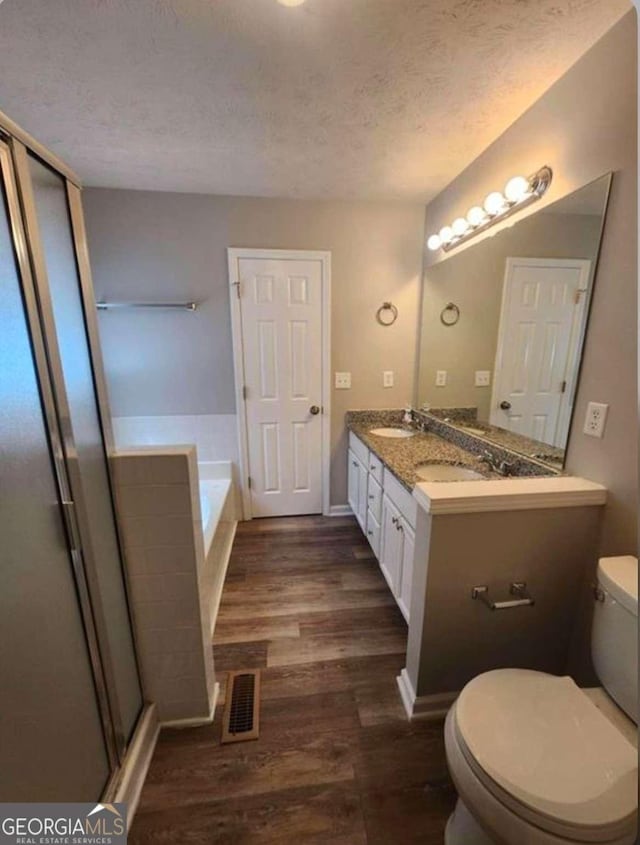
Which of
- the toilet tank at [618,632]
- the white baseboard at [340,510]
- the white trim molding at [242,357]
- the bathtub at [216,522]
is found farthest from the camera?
the white baseboard at [340,510]

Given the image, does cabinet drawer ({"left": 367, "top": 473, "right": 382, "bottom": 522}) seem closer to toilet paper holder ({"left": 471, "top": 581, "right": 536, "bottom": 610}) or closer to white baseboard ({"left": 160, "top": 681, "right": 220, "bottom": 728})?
toilet paper holder ({"left": 471, "top": 581, "right": 536, "bottom": 610})

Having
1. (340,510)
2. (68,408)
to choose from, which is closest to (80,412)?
(68,408)

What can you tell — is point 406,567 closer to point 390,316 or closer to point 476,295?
point 476,295

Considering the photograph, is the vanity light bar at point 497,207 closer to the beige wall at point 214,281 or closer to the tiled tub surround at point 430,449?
the beige wall at point 214,281

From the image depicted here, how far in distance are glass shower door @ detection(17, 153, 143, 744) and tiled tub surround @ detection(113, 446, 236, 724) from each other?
5 cm

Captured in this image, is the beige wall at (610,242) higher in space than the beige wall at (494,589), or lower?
higher

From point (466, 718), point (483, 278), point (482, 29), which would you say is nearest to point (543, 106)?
point (482, 29)

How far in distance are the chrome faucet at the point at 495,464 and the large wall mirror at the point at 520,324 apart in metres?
0.09

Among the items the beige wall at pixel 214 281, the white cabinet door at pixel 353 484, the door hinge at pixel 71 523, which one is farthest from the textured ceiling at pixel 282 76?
the white cabinet door at pixel 353 484

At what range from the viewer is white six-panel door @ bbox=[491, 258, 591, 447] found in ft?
4.39

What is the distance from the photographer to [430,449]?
208cm

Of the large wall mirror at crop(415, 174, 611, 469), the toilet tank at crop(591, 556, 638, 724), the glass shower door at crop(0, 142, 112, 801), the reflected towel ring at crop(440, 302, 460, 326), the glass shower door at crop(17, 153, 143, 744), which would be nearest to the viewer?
the glass shower door at crop(0, 142, 112, 801)

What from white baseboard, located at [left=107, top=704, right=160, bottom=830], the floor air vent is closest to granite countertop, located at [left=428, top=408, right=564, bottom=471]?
the floor air vent

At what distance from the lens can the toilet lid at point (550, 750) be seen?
740mm
